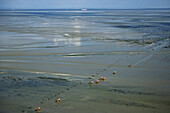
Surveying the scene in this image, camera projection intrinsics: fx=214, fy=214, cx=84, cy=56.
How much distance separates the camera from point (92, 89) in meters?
10.9

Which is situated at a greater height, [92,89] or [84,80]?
[84,80]

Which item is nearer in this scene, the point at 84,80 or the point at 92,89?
the point at 92,89

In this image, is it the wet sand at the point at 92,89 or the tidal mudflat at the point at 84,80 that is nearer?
the wet sand at the point at 92,89

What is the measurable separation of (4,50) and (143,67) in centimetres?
1300

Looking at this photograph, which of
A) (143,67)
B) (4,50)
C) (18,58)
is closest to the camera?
(143,67)

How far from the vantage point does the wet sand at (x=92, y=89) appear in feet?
29.4

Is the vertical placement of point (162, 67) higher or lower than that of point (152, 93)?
higher

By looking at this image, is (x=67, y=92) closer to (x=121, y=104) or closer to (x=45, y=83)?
(x=45, y=83)

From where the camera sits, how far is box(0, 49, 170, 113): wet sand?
896 cm

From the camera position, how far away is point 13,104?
30.2 ft

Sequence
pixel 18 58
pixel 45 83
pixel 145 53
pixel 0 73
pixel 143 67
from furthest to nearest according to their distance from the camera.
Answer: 1. pixel 145 53
2. pixel 18 58
3. pixel 143 67
4. pixel 0 73
5. pixel 45 83

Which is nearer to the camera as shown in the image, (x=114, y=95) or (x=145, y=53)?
(x=114, y=95)

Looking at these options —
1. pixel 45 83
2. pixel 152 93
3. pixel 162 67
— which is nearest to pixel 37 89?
pixel 45 83

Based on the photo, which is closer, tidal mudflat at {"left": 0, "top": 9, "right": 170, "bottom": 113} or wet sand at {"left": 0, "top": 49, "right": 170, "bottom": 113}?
wet sand at {"left": 0, "top": 49, "right": 170, "bottom": 113}
